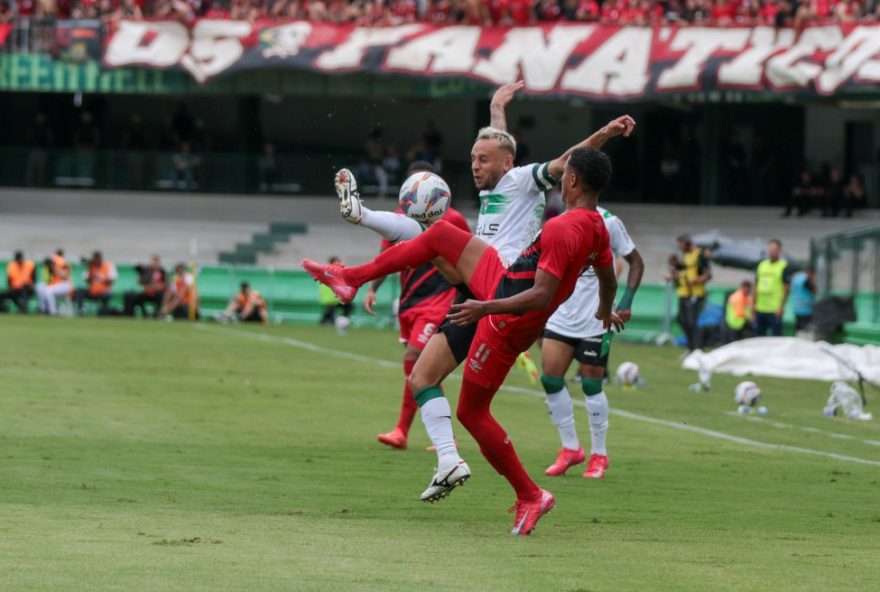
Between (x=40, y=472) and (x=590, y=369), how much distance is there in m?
4.35

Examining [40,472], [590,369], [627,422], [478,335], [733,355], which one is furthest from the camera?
[733,355]

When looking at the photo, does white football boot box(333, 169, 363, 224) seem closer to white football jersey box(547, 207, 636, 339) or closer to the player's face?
the player's face

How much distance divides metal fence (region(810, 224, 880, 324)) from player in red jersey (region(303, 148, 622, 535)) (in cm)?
1971

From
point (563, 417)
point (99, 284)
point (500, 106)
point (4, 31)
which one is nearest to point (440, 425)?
point (500, 106)

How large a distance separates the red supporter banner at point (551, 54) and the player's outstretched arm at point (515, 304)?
29251 millimetres

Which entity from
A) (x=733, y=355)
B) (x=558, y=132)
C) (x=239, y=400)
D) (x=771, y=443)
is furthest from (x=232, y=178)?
(x=771, y=443)

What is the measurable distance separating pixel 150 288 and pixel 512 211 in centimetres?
2587

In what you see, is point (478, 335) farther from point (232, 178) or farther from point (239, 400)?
point (232, 178)

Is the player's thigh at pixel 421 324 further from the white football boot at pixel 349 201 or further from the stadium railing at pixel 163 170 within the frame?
the stadium railing at pixel 163 170

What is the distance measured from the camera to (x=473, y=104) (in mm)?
47719

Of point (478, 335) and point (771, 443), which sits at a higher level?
point (478, 335)

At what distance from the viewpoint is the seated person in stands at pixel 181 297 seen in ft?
117

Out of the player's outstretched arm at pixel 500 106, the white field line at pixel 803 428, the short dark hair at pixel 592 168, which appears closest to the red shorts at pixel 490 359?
the short dark hair at pixel 592 168

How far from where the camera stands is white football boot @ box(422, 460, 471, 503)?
944cm
